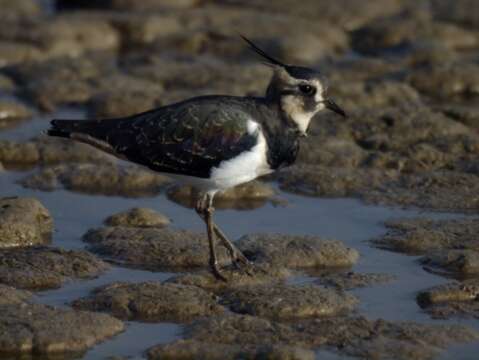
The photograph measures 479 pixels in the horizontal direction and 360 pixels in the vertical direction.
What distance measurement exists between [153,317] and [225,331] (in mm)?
557

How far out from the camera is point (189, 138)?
8.09 metres

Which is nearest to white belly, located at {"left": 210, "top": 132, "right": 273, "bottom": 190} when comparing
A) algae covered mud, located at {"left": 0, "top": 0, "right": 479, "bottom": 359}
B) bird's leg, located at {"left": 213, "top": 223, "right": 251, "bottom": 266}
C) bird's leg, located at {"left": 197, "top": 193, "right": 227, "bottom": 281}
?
bird's leg, located at {"left": 197, "top": 193, "right": 227, "bottom": 281}

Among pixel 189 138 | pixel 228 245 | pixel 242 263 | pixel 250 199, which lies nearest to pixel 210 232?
pixel 228 245

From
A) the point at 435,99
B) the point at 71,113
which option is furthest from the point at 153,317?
the point at 435,99

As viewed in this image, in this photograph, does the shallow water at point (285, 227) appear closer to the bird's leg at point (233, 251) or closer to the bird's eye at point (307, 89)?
the bird's leg at point (233, 251)

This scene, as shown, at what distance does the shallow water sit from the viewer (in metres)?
7.56

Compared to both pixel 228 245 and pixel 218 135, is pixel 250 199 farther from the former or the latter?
pixel 218 135

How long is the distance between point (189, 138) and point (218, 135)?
0.21 metres

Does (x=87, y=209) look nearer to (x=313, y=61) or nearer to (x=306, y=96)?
(x=306, y=96)

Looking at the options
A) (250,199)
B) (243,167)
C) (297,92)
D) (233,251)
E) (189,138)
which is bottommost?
(233,251)

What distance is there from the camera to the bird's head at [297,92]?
323 inches

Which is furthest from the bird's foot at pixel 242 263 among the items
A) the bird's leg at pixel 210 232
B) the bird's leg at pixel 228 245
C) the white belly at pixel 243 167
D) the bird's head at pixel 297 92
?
the bird's head at pixel 297 92

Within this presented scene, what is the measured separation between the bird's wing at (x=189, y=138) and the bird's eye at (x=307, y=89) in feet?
1.51

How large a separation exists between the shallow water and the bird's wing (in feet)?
2.55
